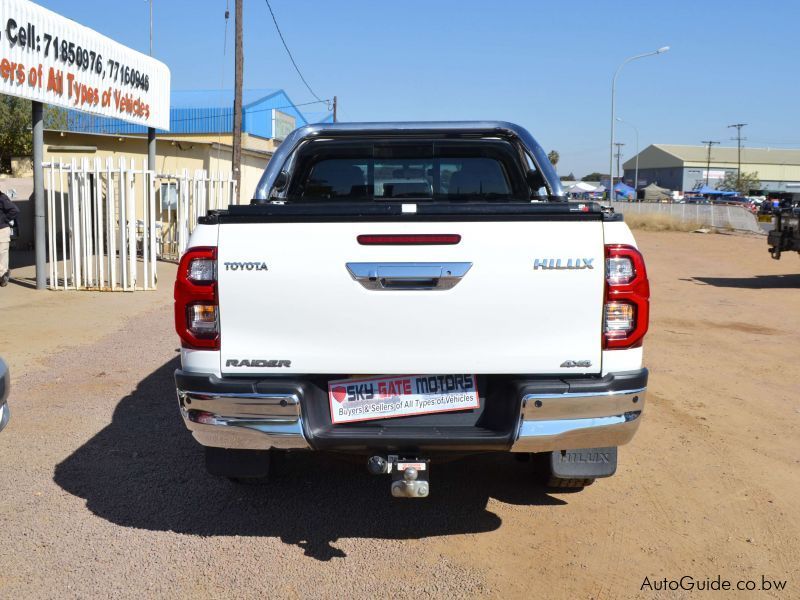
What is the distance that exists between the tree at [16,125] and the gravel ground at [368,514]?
25.5 meters

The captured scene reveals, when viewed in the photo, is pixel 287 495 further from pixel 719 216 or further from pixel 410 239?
pixel 719 216

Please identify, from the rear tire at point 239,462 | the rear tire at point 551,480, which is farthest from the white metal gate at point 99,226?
the rear tire at point 551,480

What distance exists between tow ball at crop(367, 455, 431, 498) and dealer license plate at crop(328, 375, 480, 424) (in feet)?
0.63

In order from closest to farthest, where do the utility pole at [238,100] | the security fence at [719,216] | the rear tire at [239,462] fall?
the rear tire at [239,462], the utility pole at [238,100], the security fence at [719,216]

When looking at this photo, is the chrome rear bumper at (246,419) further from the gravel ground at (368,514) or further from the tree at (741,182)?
the tree at (741,182)

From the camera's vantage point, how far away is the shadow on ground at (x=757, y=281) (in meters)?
16.0

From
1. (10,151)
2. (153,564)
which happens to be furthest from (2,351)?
(10,151)

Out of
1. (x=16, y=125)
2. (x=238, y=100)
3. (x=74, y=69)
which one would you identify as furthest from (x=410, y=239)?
(x=16, y=125)

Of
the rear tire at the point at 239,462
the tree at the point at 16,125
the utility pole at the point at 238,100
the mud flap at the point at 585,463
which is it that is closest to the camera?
the mud flap at the point at 585,463

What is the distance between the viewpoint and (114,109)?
52.1 ft

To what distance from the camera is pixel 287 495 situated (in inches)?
186

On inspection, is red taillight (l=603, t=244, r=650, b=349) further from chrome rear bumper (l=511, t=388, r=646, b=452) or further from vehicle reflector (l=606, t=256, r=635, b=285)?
chrome rear bumper (l=511, t=388, r=646, b=452)

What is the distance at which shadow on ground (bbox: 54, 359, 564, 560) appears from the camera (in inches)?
169

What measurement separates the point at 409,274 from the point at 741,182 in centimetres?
12124
